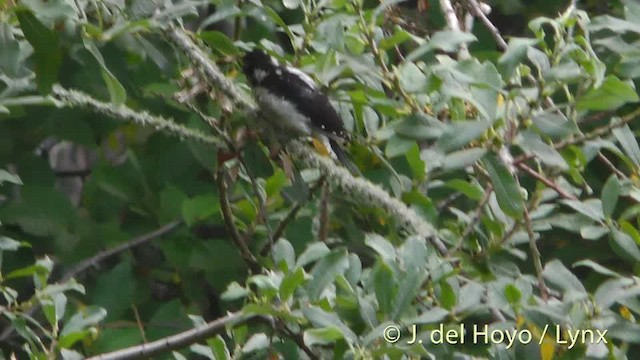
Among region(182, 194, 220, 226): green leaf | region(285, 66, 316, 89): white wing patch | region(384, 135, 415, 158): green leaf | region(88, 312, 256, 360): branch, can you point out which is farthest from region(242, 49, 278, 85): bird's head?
region(88, 312, 256, 360): branch

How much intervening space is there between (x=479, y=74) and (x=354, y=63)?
0.23 m

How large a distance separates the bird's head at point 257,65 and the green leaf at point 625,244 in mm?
815

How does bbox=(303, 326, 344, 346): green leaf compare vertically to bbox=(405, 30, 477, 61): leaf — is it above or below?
below

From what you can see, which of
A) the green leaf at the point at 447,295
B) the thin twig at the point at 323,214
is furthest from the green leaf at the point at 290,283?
the thin twig at the point at 323,214

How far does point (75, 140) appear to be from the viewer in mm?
2693

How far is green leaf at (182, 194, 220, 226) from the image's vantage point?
7.91 feet

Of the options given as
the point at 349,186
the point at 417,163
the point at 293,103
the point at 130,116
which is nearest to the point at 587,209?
the point at 417,163

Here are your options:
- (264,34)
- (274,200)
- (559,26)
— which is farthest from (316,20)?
(264,34)

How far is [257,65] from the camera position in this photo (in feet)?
8.07

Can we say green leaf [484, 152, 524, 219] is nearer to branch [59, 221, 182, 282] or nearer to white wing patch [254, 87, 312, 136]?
white wing patch [254, 87, 312, 136]

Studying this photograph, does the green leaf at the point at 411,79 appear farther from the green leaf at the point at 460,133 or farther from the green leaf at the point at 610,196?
the green leaf at the point at 610,196

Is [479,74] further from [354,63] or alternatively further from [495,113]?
[354,63]

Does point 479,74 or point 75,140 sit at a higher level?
point 479,74

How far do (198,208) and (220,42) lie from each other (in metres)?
0.43
